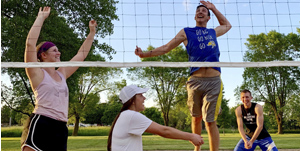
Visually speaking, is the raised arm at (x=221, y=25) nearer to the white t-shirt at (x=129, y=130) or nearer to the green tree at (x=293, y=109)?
the white t-shirt at (x=129, y=130)

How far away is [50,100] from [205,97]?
6.16 feet

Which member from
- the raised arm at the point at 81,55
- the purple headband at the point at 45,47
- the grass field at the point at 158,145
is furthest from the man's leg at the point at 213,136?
the grass field at the point at 158,145

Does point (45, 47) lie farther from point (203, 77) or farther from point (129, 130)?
point (203, 77)

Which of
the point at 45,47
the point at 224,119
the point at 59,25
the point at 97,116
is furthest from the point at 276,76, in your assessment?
the point at 45,47

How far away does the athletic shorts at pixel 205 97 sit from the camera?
386cm

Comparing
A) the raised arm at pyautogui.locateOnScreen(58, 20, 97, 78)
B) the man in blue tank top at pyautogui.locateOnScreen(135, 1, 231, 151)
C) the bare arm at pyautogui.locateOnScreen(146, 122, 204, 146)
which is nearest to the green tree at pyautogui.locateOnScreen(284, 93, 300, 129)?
the man in blue tank top at pyautogui.locateOnScreen(135, 1, 231, 151)

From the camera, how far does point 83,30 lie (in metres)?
17.0

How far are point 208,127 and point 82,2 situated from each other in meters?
15.0

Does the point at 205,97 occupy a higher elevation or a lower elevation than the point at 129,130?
higher

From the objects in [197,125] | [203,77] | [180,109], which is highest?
[203,77]

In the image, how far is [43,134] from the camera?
2809 mm

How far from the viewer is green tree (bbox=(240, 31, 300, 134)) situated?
1264 inches

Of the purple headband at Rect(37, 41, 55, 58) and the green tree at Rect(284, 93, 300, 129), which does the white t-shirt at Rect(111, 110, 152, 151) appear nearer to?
the purple headband at Rect(37, 41, 55, 58)

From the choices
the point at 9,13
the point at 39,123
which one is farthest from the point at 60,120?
the point at 9,13
